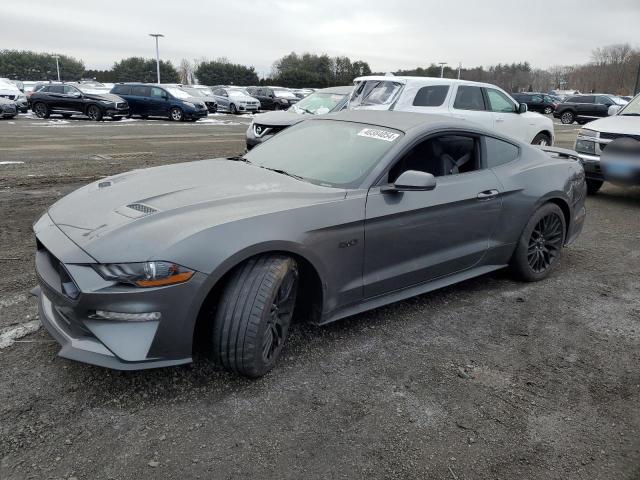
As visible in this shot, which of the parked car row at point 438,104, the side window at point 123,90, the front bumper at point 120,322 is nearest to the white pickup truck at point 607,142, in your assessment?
the parked car row at point 438,104

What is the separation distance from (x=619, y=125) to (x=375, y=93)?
400 centimetres

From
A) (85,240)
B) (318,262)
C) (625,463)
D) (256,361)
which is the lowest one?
(625,463)

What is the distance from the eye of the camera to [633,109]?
27.5 ft

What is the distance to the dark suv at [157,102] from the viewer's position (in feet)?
75.4

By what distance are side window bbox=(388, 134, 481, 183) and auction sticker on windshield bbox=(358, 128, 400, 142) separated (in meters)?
0.16

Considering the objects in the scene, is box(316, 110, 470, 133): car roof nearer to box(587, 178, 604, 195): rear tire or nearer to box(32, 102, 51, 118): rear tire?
box(587, 178, 604, 195): rear tire

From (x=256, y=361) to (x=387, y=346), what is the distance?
0.98m

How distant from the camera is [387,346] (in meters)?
3.39

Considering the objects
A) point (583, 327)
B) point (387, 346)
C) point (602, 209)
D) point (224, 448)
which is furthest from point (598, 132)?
point (224, 448)

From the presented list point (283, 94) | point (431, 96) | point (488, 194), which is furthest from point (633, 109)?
point (283, 94)

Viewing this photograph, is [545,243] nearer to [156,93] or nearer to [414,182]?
[414,182]

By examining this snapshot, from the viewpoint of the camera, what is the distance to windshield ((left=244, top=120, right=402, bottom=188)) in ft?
11.4

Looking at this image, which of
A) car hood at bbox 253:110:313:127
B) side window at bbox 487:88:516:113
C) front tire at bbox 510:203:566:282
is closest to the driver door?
front tire at bbox 510:203:566:282

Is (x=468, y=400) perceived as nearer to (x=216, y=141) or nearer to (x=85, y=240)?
(x=85, y=240)
